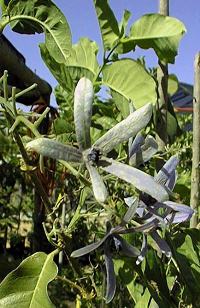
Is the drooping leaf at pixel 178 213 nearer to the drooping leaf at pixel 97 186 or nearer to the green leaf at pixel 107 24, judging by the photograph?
the drooping leaf at pixel 97 186

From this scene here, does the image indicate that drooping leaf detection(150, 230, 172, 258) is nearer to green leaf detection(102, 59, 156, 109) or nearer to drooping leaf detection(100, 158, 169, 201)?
drooping leaf detection(100, 158, 169, 201)

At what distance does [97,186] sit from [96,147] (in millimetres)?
40

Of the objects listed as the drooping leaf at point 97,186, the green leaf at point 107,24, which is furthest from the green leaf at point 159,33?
the drooping leaf at point 97,186

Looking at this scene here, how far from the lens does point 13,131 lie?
49cm

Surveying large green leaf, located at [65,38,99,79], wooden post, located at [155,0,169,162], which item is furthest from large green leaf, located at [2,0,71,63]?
wooden post, located at [155,0,169,162]

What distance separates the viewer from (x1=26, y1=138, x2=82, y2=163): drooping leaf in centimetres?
41

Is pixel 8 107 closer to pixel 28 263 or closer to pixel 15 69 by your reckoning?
pixel 28 263

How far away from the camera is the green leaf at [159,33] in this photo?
2.16 ft

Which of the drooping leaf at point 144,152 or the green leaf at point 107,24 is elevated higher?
the green leaf at point 107,24

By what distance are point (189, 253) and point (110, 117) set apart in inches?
11.6

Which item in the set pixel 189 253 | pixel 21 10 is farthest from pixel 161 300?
pixel 21 10

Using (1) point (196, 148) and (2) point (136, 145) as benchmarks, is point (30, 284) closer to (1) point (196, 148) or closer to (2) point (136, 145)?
(2) point (136, 145)

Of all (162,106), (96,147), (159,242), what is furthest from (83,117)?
(162,106)

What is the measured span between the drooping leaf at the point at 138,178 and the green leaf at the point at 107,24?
0.28 m
